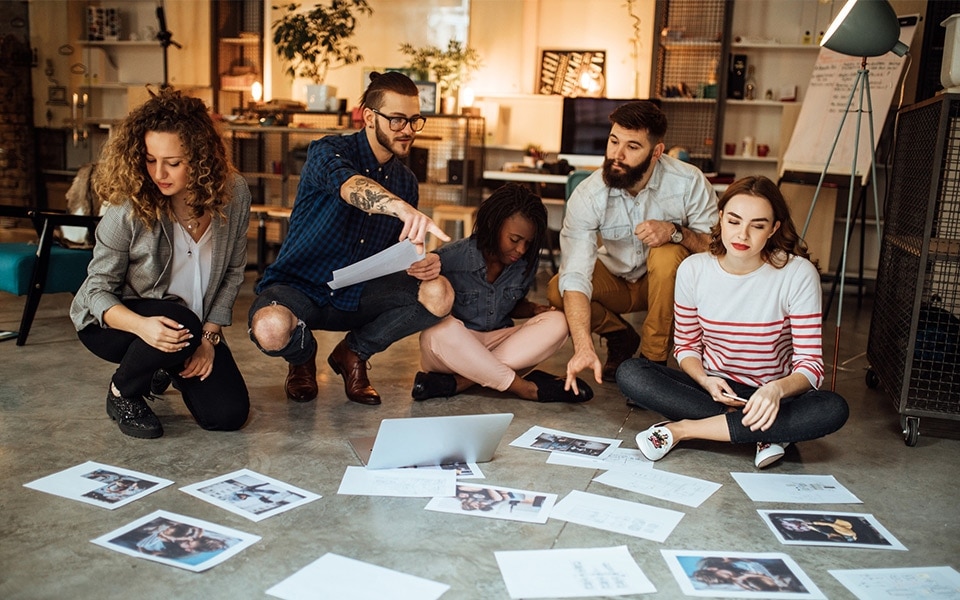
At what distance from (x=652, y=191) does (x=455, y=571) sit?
6.69ft

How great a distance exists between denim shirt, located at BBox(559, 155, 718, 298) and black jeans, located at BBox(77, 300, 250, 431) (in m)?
1.33

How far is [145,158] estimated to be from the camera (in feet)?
8.84

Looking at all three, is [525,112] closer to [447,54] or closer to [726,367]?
[447,54]

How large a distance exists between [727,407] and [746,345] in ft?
0.68

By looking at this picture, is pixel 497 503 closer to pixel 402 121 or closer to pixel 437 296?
pixel 437 296

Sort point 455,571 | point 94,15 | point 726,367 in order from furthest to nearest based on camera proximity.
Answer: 1. point 94,15
2. point 726,367
3. point 455,571

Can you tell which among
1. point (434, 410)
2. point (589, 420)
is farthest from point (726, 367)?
point (434, 410)

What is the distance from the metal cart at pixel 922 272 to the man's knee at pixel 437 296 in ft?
5.24

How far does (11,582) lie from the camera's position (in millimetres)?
1829

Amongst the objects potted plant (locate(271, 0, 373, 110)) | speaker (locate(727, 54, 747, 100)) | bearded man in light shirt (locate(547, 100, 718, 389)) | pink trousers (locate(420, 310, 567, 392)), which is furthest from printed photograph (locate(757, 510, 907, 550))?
potted plant (locate(271, 0, 373, 110))

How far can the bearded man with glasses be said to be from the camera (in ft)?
10.1

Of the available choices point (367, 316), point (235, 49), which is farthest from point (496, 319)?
point (235, 49)

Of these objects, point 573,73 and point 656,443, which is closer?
point 656,443

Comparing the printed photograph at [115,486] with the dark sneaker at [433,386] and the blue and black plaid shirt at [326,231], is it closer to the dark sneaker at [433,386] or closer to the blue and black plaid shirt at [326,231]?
the blue and black plaid shirt at [326,231]
